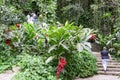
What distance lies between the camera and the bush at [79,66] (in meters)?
12.8

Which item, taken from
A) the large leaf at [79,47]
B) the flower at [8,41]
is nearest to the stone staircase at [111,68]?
the large leaf at [79,47]

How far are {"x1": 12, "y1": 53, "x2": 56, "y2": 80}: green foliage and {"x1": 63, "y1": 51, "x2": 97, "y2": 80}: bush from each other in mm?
1157

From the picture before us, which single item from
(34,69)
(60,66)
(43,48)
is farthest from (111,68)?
(34,69)

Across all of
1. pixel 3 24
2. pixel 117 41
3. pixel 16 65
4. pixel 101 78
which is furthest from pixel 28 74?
pixel 117 41

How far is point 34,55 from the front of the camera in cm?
1208

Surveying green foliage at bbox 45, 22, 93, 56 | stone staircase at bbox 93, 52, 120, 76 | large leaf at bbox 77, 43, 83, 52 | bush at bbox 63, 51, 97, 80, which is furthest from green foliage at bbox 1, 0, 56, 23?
large leaf at bbox 77, 43, 83, 52

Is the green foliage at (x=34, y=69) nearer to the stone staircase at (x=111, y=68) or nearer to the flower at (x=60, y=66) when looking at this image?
the flower at (x=60, y=66)

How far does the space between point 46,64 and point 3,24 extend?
242 cm

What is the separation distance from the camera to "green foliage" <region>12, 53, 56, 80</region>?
417 inches

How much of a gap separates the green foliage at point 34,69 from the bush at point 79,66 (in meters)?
1.16

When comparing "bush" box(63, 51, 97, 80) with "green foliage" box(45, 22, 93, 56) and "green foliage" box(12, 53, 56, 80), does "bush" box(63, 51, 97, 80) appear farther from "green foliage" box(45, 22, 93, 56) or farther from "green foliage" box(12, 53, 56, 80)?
"green foliage" box(12, 53, 56, 80)

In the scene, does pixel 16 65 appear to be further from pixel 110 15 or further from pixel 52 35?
pixel 110 15

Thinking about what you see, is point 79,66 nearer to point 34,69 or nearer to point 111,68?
point 111,68

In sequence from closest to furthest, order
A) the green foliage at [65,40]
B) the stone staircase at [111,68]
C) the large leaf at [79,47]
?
the large leaf at [79,47], the green foliage at [65,40], the stone staircase at [111,68]
